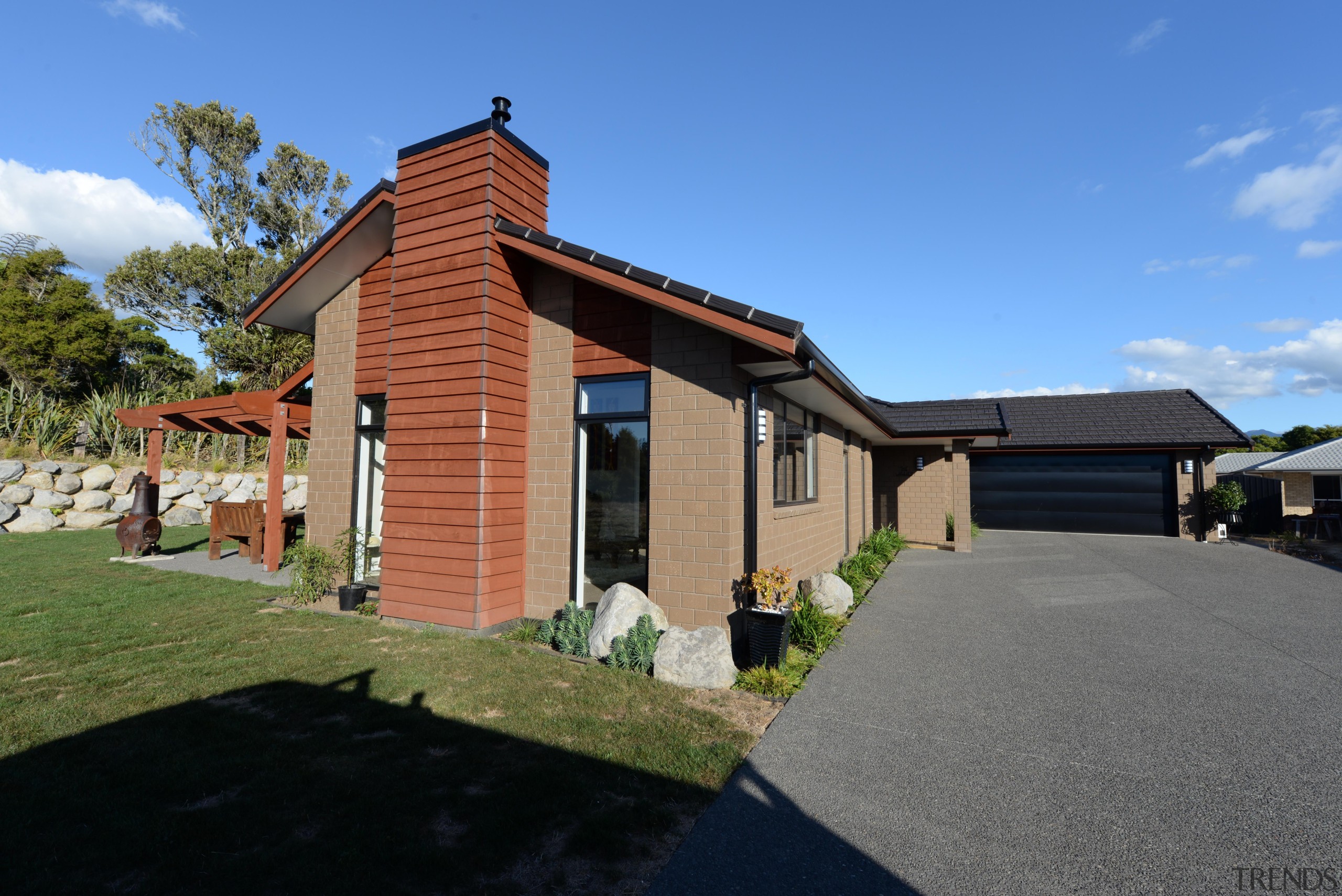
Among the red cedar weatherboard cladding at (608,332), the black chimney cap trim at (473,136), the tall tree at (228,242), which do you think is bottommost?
the red cedar weatherboard cladding at (608,332)

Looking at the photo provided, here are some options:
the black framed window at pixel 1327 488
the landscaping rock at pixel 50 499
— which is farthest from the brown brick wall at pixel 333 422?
the black framed window at pixel 1327 488

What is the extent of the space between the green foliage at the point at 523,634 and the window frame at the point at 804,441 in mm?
3039

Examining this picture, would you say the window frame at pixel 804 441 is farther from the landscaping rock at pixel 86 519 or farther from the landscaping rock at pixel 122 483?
the landscaping rock at pixel 122 483

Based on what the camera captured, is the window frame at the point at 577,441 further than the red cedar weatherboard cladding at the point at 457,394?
Yes

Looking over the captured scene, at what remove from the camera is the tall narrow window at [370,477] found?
26.2 ft

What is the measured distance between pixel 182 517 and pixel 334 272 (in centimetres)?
1250

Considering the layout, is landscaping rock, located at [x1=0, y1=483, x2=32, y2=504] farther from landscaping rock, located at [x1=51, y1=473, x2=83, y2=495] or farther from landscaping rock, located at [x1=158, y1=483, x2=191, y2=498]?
landscaping rock, located at [x1=158, y1=483, x2=191, y2=498]

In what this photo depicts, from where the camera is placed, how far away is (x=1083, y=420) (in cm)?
1791

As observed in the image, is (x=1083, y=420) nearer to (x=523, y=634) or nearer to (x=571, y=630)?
(x=571, y=630)

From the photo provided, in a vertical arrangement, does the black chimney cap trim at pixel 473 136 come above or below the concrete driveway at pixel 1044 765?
above

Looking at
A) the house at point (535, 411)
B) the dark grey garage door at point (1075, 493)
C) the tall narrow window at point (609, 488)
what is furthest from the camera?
the dark grey garage door at point (1075, 493)

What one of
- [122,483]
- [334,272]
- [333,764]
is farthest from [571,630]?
[122,483]

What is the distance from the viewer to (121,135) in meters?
21.9

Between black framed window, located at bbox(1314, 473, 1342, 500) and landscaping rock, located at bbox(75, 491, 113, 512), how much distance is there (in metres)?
35.1
